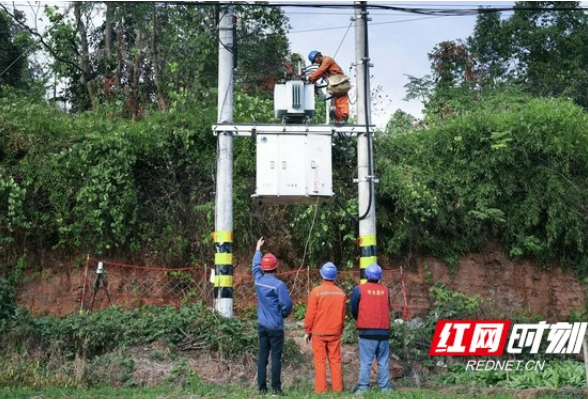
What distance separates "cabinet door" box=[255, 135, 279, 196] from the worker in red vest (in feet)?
7.85

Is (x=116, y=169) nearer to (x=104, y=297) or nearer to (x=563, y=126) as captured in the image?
(x=104, y=297)

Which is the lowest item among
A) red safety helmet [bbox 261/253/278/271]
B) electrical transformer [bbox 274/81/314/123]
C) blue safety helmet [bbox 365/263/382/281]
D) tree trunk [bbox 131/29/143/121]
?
blue safety helmet [bbox 365/263/382/281]

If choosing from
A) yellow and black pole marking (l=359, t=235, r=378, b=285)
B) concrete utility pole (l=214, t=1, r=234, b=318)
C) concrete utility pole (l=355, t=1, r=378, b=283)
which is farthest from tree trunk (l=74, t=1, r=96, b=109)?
yellow and black pole marking (l=359, t=235, r=378, b=285)

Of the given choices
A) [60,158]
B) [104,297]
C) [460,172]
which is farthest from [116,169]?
[460,172]

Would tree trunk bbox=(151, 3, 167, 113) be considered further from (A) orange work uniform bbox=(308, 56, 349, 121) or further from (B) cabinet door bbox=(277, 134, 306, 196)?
(B) cabinet door bbox=(277, 134, 306, 196)

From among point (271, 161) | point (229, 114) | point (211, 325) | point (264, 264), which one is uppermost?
point (229, 114)

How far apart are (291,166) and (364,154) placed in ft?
4.75

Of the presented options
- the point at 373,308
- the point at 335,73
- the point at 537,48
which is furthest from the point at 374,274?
the point at 537,48

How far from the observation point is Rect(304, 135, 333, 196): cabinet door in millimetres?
12281

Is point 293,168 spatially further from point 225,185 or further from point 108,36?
point 108,36

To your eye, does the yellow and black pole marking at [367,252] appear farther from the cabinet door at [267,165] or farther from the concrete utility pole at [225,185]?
the concrete utility pole at [225,185]

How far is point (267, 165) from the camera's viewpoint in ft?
40.3

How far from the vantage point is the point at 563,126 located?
16.4 metres

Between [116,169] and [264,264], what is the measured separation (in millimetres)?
5534
